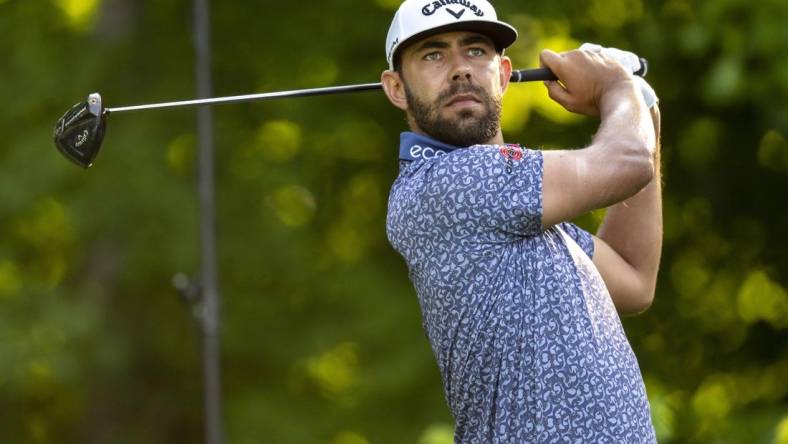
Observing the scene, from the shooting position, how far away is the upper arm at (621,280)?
3.47 meters

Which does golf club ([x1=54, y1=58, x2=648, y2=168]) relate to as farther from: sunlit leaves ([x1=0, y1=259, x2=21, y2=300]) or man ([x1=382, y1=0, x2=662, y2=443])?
sunlit leaves ([x1=0, y1=259, x2=21, y2=300])

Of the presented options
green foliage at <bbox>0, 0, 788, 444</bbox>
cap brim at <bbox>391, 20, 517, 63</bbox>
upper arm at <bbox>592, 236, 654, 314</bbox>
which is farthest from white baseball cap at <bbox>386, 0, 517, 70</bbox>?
green foliage at <bbox>0, 0, 788, 444</bbox>

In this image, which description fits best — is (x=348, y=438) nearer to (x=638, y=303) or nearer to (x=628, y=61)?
(x=638, y=303)

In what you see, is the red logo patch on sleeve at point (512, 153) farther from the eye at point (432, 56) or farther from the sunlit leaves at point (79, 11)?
the sunlit leaves at point (79, 11)

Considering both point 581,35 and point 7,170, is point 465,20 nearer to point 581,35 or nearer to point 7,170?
point 581,35

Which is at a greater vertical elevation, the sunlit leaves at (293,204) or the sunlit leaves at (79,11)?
the sunlit leaves at (79,11)

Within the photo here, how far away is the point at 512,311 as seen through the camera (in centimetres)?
299

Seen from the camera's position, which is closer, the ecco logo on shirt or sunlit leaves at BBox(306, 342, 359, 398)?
the ecco logo on shirt

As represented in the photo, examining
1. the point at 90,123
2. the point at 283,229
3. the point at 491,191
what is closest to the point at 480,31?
the point at 491,191

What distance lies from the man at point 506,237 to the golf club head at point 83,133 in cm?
72

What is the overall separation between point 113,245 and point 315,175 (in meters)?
1.30

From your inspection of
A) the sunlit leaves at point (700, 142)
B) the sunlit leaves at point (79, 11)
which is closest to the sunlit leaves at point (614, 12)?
the sunlit leaves at point (700, 142)

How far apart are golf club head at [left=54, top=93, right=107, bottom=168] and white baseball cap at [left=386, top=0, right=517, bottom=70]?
2.36 ft

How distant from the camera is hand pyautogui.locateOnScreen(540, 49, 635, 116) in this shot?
3195mm
